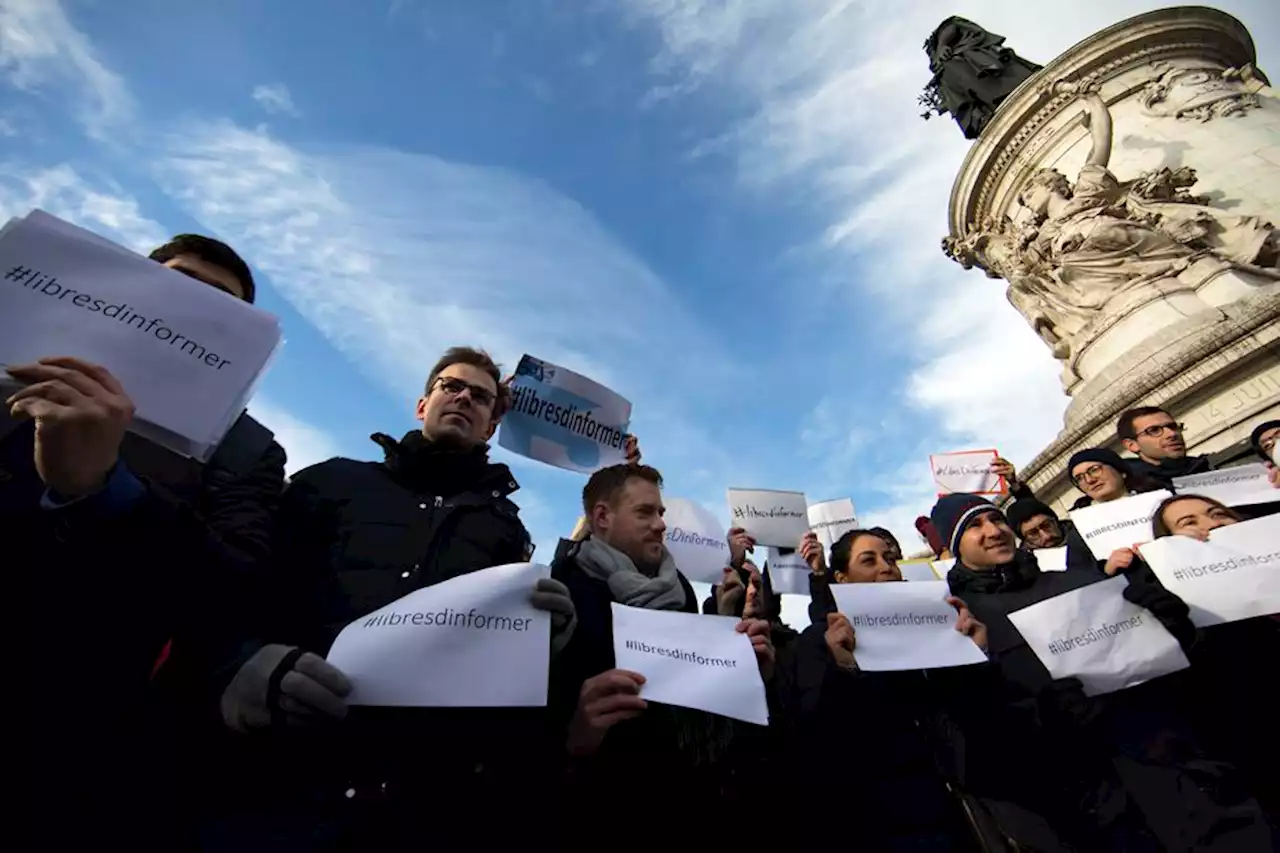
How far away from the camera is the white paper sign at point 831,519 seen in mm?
7262

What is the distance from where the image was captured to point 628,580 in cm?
254

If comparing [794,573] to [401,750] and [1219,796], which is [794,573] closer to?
[1219,796]

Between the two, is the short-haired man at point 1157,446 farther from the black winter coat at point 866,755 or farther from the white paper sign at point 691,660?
the white paper sign at point 691,660

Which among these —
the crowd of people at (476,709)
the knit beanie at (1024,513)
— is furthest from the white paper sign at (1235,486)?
the knit beanie at (1024,513)

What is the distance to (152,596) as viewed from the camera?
59.7 inches

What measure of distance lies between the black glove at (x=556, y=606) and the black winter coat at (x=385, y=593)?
0.23 metres

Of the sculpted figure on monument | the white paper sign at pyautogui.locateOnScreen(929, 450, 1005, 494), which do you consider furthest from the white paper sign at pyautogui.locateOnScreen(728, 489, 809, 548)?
the sculpted figure on monument

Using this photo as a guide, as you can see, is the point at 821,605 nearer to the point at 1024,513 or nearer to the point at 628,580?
the point at 628,580

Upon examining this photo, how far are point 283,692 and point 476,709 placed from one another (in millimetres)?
548

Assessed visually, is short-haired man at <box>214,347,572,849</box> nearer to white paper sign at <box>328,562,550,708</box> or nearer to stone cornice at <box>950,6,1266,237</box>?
white paper sign at <box>328,562,550,708</box>

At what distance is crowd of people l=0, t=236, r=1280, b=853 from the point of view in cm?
139

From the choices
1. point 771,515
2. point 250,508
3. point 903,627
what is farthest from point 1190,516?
point 250,508

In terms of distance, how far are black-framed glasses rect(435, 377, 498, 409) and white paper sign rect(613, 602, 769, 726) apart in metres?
1.22

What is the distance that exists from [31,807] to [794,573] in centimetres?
496
